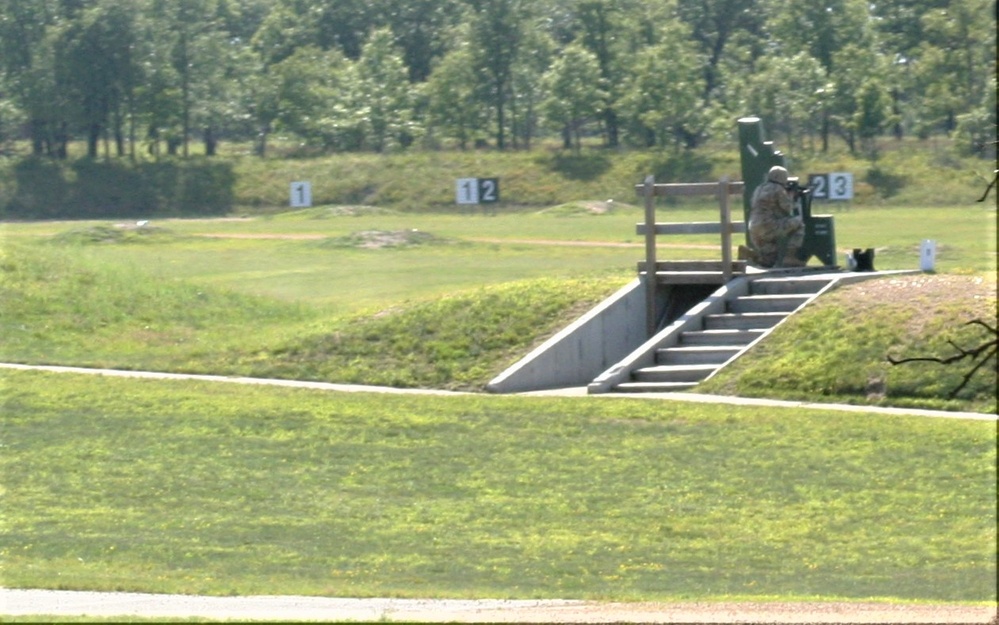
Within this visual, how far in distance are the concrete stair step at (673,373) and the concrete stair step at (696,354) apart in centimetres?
23

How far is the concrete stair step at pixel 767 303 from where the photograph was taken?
23125 millimetres

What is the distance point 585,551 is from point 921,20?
68.1 m

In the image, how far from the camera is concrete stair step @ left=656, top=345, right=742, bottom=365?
22.2 m

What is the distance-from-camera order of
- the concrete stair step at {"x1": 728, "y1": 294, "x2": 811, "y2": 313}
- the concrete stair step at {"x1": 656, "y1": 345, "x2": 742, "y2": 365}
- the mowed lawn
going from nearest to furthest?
the mowed lawn → the concrete stair step at {"x1": 656, "y1": 345, "x2": 742, "y2": 365} → the concrete stair step at {"x1": 728, "y1": 294, "x2": 811, "y2": 313}

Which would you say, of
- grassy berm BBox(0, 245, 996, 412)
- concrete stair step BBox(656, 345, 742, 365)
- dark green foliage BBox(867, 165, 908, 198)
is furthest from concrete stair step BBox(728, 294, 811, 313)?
dark green foliage BBox(867, 165, 908, 198)

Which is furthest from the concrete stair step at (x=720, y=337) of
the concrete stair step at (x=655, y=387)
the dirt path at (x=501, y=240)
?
the dirt path at (x=501, y=240)

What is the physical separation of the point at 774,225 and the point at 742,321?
177cm

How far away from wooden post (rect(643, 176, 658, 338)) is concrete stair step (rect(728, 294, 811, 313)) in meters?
1.20

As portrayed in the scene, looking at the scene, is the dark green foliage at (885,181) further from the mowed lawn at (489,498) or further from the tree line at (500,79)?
the mowed lawn at (489,498)

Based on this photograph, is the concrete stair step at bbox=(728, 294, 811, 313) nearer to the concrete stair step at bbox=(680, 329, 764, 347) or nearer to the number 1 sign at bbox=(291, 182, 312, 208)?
the concrete stair step at bbox=(680, 329, 764, 347)

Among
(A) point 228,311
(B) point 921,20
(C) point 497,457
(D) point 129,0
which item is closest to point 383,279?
(A) point 228,311

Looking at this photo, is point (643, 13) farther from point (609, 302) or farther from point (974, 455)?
point (974, 455)

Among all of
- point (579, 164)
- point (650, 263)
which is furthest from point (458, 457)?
point (579, 164)

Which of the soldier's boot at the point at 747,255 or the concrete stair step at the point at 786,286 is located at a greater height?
the soldier's boot at the point at 747,255
